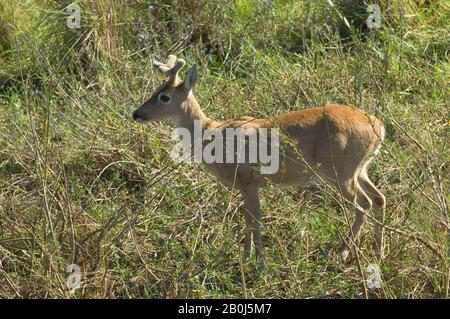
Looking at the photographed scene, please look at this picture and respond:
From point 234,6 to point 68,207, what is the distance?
4.23m

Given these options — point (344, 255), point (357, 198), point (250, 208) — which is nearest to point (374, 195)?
point (357, 198)

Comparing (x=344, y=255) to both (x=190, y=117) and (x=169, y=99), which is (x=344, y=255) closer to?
(x=190, y=117)

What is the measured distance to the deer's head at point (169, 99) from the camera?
689cm

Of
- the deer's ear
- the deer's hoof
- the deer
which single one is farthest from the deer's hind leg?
the deer's ear

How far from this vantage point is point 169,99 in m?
6.92

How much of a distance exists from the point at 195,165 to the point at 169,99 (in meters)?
0.56

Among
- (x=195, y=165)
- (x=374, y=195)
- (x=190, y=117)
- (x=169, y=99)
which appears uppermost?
(x=169, y=99)

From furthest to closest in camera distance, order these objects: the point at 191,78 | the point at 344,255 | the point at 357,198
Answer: the point at 191,78 → the point at 357,198 → the point at 344,255

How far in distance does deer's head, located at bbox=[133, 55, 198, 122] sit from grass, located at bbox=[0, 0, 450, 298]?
1.27ft

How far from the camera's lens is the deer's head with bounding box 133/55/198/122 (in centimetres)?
689

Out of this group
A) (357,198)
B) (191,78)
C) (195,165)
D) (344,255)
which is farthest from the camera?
(195,165)

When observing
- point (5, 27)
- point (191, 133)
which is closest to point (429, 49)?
point (191, 133)

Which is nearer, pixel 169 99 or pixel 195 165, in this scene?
pixel 169 99
